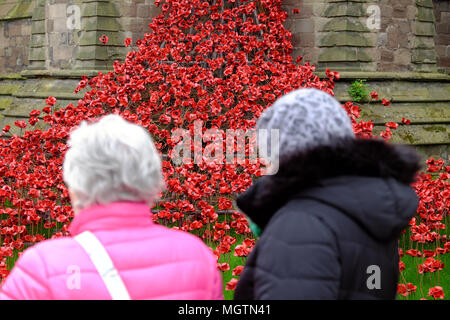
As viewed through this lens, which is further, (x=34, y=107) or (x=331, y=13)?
(x=34, y=107)

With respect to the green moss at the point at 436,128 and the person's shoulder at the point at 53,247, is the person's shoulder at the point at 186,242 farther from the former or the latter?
the green moss at the point at 436,128

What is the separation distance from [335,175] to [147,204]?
24.0 inches

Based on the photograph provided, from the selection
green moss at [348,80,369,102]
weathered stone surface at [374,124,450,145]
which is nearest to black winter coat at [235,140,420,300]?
weathered stone surface at [374,124,450,145]

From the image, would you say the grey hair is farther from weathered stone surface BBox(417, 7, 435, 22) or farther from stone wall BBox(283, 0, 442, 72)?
weathered stone surface BBox(417, 7, 435, 22)

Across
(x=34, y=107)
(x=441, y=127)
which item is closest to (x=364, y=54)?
(x=441, y=127)

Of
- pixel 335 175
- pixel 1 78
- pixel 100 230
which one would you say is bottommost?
pixel 100 230

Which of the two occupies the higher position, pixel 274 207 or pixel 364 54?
pixel 364 54

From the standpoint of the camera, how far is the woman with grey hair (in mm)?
1958

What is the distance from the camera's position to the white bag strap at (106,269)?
1969mm

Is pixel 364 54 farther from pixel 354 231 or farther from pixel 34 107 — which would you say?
pixel 354 231

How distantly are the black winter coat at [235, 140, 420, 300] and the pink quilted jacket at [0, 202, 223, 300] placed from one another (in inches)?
8.4

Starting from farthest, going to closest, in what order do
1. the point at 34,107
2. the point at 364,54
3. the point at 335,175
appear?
the point at 34,107 → the point at 364,54 → the point at 335,175

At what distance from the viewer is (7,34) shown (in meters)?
16.6

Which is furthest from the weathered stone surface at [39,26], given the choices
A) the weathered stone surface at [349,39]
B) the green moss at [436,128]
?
the green moss at [436,128]
